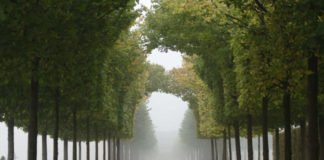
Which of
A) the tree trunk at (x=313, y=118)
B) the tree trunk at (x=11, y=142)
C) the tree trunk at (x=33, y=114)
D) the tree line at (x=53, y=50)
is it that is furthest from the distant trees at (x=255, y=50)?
the tree trunk at (x=11, y=142)

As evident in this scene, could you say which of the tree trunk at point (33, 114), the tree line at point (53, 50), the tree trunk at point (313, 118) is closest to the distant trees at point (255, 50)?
the tree trunk at point (313, 118)

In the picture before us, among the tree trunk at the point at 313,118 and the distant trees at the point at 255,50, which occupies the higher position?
the distant trees at the point at 255,50

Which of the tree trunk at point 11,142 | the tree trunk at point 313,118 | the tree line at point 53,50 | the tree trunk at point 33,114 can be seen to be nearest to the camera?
the tree trunk at point 313,118

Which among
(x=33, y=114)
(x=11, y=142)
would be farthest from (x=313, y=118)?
(x=11, y=142)

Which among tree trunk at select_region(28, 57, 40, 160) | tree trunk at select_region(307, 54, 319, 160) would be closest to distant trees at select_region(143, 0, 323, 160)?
tree trunk at select_region(307, 54, 319, 160)

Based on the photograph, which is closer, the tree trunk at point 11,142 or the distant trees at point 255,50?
the distant trees at point 255,50

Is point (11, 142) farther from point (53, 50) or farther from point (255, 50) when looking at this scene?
point (255, 50)

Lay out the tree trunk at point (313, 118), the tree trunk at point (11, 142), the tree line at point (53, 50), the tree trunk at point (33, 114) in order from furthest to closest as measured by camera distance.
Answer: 1. the tree trunk at point (11, 142)
2. the tree trunk at point (33, 114)
3. the tree line at point (53, 50)
4. the tree trunk at point (313, 118)

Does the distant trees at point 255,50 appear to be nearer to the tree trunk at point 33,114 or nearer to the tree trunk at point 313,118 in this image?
the tree trunk at point 313,118

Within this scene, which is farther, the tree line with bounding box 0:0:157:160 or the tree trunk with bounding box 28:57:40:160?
the tree trunk with bounding box 28:57:40:160

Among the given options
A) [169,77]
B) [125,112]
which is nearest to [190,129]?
[169,77]

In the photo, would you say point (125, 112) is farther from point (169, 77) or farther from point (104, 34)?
point (104, 34)

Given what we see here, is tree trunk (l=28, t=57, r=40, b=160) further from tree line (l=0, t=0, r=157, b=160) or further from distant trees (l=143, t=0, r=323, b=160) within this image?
distant trees (l=143, t=0, r=323, b=160)

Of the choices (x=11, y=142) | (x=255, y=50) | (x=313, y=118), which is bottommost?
(x=11, y=142)
